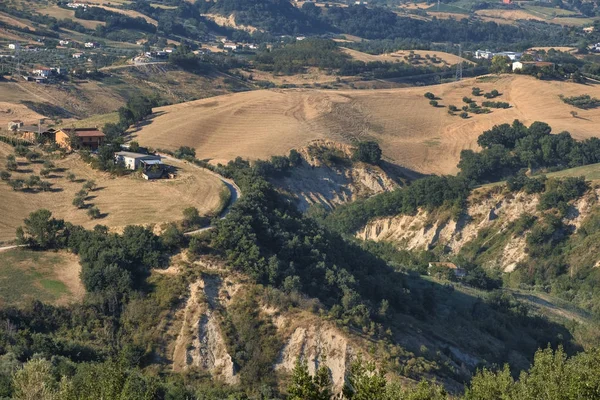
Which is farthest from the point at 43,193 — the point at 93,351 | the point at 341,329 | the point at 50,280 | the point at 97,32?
the point at 97,32

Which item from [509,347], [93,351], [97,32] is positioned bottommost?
[97,32]

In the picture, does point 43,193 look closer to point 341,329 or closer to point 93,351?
point 93,351

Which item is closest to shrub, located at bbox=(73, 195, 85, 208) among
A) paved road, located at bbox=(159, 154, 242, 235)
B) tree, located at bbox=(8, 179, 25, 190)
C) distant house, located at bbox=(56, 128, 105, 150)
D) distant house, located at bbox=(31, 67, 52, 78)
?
tree, located at bbox=(8, 179, 25, 190)

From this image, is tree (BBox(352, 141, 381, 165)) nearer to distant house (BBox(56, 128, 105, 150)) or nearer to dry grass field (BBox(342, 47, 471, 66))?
distant house (BBox(56, 128, 105, 150))

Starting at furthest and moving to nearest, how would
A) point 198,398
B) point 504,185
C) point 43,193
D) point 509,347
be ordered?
point 504,185, point 43,193, point 509,347, point 198,398

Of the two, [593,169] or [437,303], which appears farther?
[593,169]
